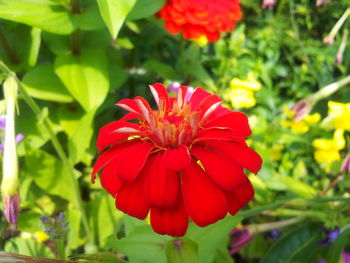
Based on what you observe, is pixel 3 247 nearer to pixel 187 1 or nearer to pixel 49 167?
pixel 49 167

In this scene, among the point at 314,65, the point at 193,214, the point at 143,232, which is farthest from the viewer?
the point at 314,65

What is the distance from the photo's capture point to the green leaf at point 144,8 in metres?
0.83

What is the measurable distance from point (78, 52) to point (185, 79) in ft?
1.25

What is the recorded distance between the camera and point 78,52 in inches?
37.0

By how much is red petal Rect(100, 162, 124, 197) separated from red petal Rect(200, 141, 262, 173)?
0.39 ft

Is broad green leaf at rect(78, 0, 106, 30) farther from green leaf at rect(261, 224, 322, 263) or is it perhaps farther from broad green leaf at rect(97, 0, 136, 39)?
green leaf at rect(261, 224, 322, 263)

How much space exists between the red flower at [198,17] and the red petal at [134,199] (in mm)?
631

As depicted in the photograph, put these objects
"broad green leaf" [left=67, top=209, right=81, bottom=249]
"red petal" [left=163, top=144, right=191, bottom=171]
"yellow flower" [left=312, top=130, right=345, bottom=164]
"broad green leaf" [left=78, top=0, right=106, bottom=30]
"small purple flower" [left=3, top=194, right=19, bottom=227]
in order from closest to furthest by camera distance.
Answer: "red petal" [left=163, top=144, right=191, bottom=171] → "small purple flower" [left=3, top=194, right=19, bottom=227] → "broad green leaf" [left=78, top=0, right=106, bottom=30] → "broad green leaf" [left=67, top=209, right=81, bottom=249] → "yellow flower" [left=312, top=130, right=345, bottom=164]

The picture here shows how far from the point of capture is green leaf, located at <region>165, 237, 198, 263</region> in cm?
46

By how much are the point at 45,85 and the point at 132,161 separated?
1.97ft

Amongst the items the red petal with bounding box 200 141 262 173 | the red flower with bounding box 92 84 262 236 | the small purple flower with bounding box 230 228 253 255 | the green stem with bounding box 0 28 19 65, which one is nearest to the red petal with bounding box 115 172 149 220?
the red flower with bounding box 92 84 262 236

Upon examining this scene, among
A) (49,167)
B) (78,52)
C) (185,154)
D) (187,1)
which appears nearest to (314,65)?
(187,1)

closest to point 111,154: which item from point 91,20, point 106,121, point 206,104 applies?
point 206,104

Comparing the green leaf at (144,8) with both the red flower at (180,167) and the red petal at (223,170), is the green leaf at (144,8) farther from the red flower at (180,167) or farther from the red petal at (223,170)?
the red petal at (223,170)
